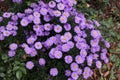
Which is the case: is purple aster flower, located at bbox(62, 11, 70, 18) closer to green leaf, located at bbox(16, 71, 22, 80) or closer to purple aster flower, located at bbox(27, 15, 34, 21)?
purple aster flower, located at bbox(27, 15, 34, 21)

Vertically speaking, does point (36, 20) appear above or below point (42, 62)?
above

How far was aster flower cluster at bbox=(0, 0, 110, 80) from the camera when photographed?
317cm

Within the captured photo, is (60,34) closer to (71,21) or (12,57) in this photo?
(71,21)

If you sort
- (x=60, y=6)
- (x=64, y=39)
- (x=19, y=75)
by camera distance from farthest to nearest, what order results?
(x=60, y=6), (x=64, y=39), (x=19, y=75)

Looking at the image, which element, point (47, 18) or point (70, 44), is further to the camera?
point (47, 18)

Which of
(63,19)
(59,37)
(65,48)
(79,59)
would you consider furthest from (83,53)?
(63,19)

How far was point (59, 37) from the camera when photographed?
10.7ft

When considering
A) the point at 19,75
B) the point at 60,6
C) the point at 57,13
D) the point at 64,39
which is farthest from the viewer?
the point at 60,6

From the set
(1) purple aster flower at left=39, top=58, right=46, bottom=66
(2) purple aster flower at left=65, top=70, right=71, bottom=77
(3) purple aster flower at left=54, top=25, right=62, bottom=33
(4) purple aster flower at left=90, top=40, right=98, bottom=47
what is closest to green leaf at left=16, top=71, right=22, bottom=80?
(1) purple aster flower at left=39, top=58, right=46, bottom=66

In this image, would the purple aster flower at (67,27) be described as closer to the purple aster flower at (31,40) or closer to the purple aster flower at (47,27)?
the purple aster flower at (47,27)

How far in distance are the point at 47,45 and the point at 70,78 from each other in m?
0.39

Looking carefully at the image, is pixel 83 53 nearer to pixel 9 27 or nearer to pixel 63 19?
pixel 63 19

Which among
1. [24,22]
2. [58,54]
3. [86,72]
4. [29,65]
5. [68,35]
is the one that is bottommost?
[86,72]

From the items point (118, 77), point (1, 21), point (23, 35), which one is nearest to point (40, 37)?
point (23, 35)
